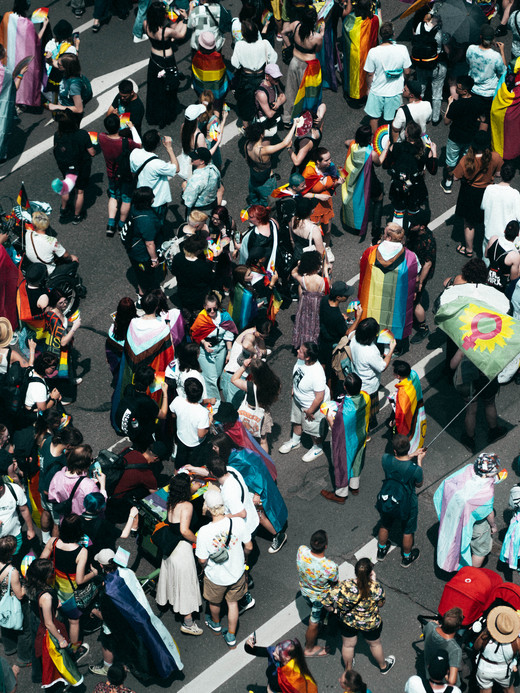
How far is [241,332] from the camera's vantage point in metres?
15.0

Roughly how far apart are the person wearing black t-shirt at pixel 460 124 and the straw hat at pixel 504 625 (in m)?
7.50

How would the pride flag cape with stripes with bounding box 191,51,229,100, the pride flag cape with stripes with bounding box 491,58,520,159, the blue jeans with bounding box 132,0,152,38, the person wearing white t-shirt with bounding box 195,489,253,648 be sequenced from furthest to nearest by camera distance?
the blue jeans with bounding box 132,0,152,38 < the pride flag cape with stripes with bounding box 191,51,229,100 < the pride flag cape with stripes with bounding box 491,58,520,159 < the person wearing white t-shirt with bounding box 195,489,253,648

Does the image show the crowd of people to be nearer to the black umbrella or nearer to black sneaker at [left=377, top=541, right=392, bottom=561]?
black sneaker at [left=377, top=541, right=392, bottom=561]

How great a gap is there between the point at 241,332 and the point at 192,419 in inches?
68.1

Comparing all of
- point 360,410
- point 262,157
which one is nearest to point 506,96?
point 262,157

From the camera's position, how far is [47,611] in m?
12.2

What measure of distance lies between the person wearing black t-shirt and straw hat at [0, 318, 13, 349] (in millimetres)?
6678

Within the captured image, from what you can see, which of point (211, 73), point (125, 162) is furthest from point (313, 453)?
point (211, 73)

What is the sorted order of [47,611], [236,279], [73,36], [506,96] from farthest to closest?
[73,36] → [506,96] → [236,279] → [47,611]

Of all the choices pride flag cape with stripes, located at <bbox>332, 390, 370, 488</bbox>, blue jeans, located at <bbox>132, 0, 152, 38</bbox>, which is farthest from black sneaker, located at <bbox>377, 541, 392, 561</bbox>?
blue jeans, located at <bbox>132, 0, 152, 38</bbox>

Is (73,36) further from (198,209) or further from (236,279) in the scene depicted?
(236,279)

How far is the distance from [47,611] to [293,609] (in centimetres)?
270

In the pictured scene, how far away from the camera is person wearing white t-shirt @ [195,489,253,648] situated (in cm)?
1221

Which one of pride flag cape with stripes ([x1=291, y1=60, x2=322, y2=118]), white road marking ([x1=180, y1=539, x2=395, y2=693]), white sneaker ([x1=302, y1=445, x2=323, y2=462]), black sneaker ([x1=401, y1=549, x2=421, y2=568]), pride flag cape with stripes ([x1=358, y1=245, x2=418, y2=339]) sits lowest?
white road marking ([x1=180, y1=539, x2=395, y2=693])
